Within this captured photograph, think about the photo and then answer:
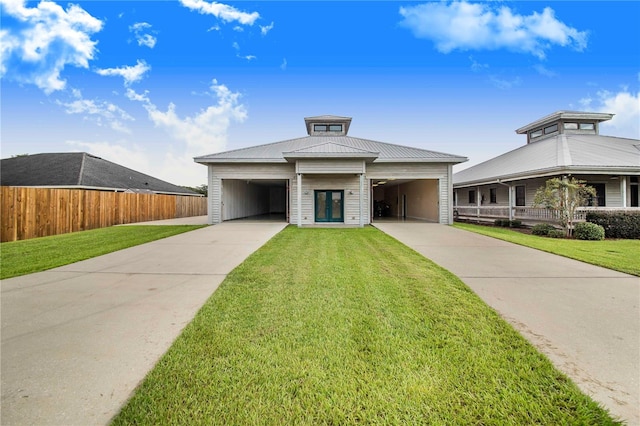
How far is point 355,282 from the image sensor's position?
16.2ft

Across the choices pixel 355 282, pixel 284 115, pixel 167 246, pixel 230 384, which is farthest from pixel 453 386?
pixel 284 115

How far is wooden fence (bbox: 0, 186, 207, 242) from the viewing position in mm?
10188

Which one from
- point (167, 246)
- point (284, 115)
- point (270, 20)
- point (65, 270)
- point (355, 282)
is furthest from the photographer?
point (284, 115)

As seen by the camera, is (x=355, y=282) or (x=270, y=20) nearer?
(x=355, y=282)

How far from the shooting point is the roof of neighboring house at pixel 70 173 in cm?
1942

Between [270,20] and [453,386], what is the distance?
15599 mm

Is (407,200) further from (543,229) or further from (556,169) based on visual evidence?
(543,229)

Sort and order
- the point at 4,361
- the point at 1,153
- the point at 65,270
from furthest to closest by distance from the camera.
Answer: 1. the point at 1,153
2. the point at 65,270
3. the point at 4,361

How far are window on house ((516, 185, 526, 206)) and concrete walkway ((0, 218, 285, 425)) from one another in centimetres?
1823

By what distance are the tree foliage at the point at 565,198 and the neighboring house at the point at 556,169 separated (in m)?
1.23

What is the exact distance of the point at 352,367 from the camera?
2.46 metres

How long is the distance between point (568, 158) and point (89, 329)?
19579 mm

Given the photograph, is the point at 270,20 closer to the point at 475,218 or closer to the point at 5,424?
the point at 5,424

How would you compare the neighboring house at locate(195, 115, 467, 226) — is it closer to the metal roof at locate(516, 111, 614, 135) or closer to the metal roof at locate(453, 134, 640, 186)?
the metal roof at locate(453, 134, 640, 186)
